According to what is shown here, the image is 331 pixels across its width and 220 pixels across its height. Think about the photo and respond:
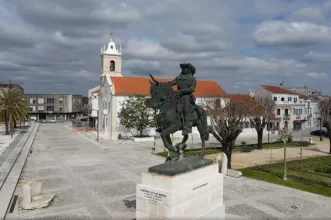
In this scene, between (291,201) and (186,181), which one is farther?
(291,201)

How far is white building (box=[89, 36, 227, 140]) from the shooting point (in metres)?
49.9

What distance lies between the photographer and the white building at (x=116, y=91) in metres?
49.9

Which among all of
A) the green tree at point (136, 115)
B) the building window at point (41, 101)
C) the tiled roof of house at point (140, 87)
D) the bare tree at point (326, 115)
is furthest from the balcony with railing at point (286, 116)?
the building window at point (41, 101)

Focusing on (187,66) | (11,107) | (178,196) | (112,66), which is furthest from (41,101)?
(178,196)

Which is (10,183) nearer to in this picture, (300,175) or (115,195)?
(115,195)

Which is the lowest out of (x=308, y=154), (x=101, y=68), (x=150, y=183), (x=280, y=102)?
(x=308, y=154)

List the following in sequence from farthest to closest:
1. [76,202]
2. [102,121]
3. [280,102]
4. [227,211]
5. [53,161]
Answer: [280,102], [102,121], [53,161], [76,202], [227,211]

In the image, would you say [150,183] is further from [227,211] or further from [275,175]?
[275,175]

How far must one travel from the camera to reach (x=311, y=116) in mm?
76000

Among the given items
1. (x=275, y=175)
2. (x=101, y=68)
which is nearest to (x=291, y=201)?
(x=275, y=175)

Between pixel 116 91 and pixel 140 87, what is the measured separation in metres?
5.14

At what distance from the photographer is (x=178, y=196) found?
959 cm

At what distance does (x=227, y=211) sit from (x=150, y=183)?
5.84m

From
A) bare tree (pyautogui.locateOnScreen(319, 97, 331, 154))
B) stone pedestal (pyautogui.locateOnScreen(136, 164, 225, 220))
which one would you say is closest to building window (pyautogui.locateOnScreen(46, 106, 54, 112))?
bare tree (pyautogui.locateOnScreen(319, 97, 331, 154))
